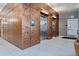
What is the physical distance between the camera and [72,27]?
238cm

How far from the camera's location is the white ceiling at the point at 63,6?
2.36 m

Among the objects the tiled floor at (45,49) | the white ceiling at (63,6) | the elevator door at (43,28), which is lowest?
the tiled floor at (45,49)

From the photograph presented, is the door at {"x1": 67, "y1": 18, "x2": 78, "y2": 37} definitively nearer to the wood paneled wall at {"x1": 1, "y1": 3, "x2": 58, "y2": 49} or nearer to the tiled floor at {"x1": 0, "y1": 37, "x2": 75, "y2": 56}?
the tiled floor at {"x1": 0, "y1": 37, "x2": 75, "y2": 56}

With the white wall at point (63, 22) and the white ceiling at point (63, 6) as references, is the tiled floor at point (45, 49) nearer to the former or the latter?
the white wall at point (63, 22)

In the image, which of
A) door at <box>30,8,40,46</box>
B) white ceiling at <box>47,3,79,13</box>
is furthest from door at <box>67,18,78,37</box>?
door at <box>30,8,40,46</box>

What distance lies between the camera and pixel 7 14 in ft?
7.54

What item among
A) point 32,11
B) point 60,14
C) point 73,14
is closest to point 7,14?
point 32,11

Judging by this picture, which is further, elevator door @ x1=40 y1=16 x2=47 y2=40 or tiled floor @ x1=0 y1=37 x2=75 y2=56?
elevator door @ x1=40 y1=16 x2=47 y2=40

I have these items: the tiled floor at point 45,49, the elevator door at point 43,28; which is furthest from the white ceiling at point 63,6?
the tiled floor at point 45,49

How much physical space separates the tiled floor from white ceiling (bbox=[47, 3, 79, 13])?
1.83ft

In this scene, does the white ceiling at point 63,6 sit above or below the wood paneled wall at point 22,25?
above

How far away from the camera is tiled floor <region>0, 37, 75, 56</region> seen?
230 cm

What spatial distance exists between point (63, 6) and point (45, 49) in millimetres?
888

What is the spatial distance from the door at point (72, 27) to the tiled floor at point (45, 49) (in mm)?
133
